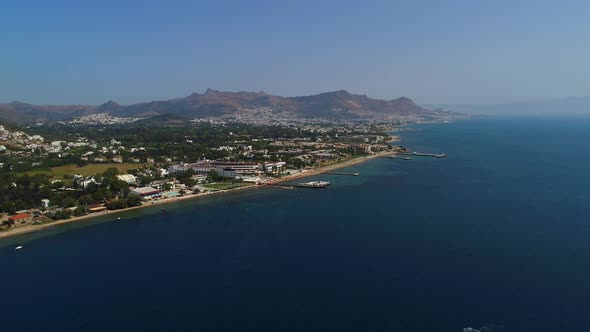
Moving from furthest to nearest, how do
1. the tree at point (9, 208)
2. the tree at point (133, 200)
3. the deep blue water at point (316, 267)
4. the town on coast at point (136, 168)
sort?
the tree at point (133, 200), the town on coast at point (136, 168), the tree at point (9, 208), the deep blue water at point (316, 267)

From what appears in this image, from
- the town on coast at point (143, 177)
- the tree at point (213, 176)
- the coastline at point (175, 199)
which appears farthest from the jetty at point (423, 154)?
the tree at point (213, 176)

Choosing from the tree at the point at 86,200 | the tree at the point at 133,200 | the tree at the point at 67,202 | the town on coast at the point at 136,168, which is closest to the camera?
the tree at the point at 67,202

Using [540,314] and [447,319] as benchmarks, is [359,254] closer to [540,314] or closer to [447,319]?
[447,319]

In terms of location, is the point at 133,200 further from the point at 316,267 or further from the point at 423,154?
the point at 423,154

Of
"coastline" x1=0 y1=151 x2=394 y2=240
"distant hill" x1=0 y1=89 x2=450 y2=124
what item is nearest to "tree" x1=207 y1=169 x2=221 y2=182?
"coastline" x1=0 y1=151 x2=394 y2=240

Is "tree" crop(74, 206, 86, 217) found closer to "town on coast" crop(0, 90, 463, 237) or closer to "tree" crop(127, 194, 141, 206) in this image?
"town on coast" crop(0, 90, 463, 237)

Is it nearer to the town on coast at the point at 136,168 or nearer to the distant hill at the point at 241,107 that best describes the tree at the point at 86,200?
the town on coast at the point at 136,168
